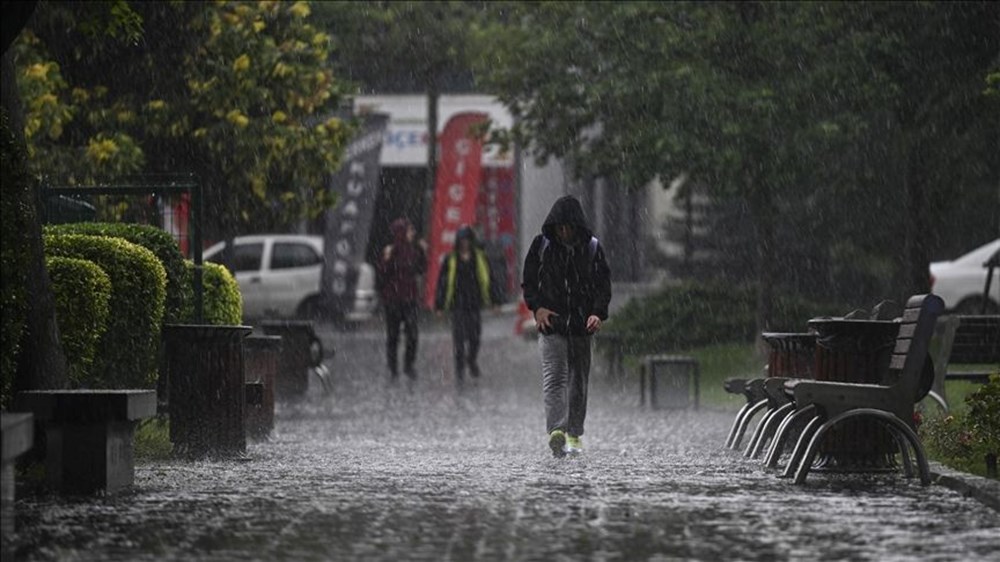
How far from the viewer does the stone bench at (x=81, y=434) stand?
12.9m

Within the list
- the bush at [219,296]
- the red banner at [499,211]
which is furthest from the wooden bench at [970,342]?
the red banner at [499,211]

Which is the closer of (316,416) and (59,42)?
(316,416)

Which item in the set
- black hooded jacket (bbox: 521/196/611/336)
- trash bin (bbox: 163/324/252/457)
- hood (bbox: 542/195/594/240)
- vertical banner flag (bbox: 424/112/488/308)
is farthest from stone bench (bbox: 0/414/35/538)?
vertical banner flag (bbox: 424/112/488/308)

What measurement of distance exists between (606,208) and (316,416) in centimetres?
3256

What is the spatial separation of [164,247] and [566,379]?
3241 mm

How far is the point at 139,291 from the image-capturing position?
16.4m

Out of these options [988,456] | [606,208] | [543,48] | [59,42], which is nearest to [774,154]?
[543,48]

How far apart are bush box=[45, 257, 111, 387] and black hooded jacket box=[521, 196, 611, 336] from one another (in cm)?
323

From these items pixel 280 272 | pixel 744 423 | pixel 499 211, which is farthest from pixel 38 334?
pixel 499 211

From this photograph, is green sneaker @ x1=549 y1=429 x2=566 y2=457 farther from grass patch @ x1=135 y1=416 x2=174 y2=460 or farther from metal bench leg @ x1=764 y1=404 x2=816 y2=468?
grass patch @ x1=135 y1=416 x2=174 y2=460

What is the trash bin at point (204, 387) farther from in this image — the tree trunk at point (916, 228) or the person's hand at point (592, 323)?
the tree trunk at point (916, 228)

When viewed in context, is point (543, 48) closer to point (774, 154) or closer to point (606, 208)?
point (774, 154)

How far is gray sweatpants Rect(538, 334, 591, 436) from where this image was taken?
16906mm

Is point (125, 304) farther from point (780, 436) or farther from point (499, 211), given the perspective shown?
point (499, 211)
